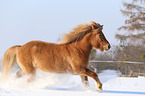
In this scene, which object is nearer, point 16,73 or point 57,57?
point 57,57

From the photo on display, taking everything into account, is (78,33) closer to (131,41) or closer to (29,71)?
(29,71)

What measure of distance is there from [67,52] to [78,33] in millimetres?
621

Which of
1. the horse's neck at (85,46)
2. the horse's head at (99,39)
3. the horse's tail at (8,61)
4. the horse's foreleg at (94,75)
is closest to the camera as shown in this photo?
the horse's foreleg at (94,75)

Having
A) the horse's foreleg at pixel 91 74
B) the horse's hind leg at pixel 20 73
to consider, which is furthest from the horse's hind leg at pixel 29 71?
the horse's foreleg at pixel 91 74

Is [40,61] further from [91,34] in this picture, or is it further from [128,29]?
[128,29]

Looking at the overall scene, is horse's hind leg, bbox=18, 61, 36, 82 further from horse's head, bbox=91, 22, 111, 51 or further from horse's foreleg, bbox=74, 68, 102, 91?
horse's head, bbox=91, 22, 111, 51

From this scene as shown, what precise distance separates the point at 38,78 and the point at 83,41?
168 cm

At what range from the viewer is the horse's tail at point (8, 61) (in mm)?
6738

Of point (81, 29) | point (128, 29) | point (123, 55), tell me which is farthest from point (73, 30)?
point (128, 29)

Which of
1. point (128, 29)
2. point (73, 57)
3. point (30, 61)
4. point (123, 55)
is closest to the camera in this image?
point (73, 57)

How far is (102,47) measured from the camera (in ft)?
18.6

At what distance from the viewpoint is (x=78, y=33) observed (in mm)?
5988

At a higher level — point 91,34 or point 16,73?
point 91,34

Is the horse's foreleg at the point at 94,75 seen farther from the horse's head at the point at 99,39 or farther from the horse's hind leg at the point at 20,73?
the horse's hind leg at the point at 20,73
